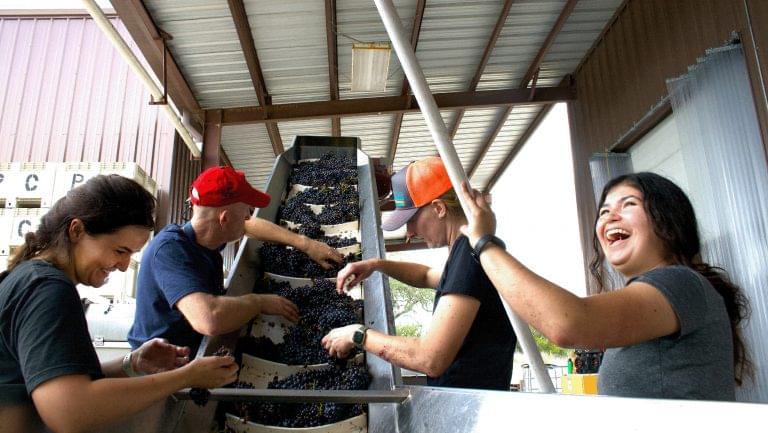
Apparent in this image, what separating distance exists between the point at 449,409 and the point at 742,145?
4290mm

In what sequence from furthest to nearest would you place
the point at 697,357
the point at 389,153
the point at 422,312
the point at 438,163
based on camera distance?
the point at 422,312 → the point at 389,153 → the point at 438,163 → the point at 697,357

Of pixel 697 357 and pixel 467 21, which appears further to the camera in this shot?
pixel 467 21

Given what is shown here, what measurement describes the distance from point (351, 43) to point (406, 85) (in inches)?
43.7

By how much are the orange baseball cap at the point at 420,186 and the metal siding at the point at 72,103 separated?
24.2 feet

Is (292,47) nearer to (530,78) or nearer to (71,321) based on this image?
(530,78)

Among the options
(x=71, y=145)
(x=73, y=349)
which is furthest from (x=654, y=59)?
(x=71, y=145)

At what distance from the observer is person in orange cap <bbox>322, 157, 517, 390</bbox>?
163 cm

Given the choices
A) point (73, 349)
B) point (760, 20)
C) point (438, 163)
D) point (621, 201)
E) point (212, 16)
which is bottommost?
point (73, 349)

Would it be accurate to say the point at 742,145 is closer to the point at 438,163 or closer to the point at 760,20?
the point at 760,20

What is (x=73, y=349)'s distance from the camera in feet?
3.82

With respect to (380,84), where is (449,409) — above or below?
below

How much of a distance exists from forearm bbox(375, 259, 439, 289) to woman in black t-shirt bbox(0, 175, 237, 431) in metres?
1.15

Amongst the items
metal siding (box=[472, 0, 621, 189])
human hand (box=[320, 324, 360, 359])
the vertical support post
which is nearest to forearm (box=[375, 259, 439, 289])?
human hand (box=[320, 324, 360, 359])

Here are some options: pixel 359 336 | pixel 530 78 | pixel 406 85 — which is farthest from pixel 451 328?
pixel 530 78
